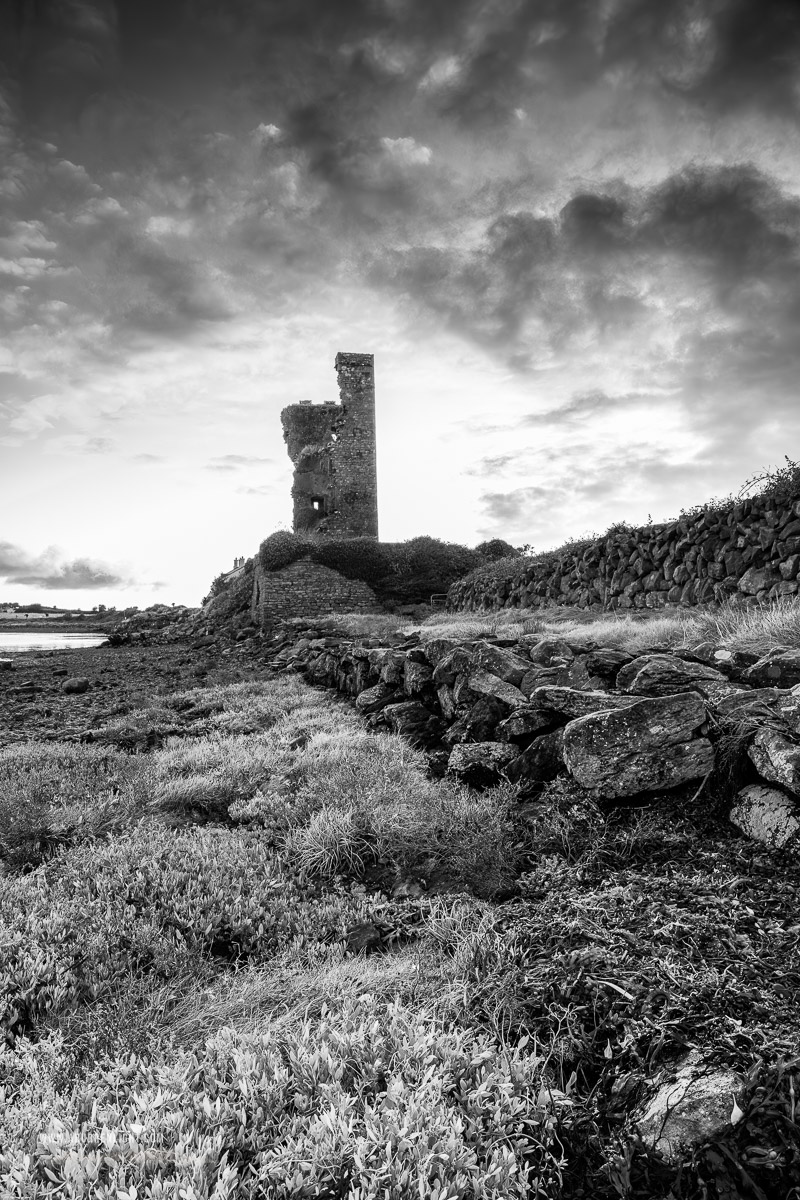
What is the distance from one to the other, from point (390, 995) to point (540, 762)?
2424 mm

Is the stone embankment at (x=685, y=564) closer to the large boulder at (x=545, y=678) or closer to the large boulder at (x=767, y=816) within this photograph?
the large boulder at (x=545, y=678)

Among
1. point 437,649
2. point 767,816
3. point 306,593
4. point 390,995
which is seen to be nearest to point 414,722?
point 437,649

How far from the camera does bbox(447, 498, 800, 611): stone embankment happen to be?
10148mm

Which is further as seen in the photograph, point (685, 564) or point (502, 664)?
point (685, 564)

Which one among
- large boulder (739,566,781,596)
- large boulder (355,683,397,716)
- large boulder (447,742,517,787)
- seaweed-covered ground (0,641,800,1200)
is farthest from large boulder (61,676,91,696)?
large boulder (739,566,781,596)

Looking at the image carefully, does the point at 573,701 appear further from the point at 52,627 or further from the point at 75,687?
the point at 52,627

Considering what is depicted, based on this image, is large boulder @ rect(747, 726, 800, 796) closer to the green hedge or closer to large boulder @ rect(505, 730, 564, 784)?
large boulder @ rect(505, 730, 564, 784)

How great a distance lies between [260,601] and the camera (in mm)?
28062

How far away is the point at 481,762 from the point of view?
17.3 ft

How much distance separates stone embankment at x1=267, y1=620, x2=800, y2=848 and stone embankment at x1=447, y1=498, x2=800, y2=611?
4.95 metres

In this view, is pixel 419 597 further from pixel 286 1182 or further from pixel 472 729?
pixel 286 1182

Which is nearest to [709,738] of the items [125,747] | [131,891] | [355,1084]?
[355,1084]

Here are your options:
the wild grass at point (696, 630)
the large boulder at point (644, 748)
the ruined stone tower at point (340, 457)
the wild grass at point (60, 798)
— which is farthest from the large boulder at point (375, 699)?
the ruined stone tower at point (340, 457)

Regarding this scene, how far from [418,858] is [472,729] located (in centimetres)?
183
